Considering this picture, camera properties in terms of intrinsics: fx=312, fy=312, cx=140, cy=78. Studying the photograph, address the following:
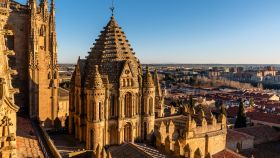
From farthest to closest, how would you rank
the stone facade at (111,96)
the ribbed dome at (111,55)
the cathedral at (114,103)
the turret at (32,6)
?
1. the turret at (32,6)
2. the ribbed dome at (111,55)
3. the stone facade at (111,96)
4. the cathedral at (114,103)

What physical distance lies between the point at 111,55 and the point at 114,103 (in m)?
4.55

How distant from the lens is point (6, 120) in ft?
32.2

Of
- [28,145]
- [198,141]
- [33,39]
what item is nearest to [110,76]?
[33,39]

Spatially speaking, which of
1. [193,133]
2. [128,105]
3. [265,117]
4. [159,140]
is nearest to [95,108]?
[128,105]

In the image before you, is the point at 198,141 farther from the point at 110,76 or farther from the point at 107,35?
the point at 107,35

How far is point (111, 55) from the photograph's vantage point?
2948 cm

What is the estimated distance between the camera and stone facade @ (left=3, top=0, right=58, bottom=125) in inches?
1172

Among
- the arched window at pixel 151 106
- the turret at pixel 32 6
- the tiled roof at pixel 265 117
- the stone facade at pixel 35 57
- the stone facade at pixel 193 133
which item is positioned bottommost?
the tiled roof at pixel 265 117

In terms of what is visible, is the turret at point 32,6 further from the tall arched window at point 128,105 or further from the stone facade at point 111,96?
the tall arched window at point 128,105

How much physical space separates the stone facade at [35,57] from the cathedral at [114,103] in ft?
9.01

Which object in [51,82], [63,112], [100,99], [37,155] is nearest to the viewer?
[37,155]

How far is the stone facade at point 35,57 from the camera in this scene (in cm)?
2978

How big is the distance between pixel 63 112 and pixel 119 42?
2452cm

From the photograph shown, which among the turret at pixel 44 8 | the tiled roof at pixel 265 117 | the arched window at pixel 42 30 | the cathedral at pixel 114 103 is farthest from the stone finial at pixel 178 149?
the tiled roof at pixel 265 117
